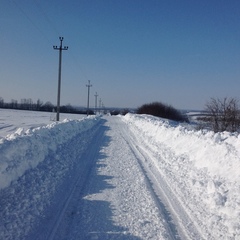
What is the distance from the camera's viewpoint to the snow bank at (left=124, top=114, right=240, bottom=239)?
5.40 metres

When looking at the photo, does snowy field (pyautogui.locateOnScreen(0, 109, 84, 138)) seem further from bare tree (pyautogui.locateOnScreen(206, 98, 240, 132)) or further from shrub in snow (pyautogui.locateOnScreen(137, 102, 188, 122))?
shrub in snow (pyautogui.locateOnScreen(137, 102, 188, 122))

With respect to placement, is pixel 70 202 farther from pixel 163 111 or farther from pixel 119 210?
pixel 163 111

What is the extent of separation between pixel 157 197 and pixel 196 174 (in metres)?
2.44

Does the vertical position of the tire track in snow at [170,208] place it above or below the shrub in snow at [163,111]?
below

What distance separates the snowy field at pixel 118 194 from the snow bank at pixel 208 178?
19 mm

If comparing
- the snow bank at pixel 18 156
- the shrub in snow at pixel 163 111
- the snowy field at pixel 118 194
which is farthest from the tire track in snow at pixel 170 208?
the shrub in snow at pixel 163 111

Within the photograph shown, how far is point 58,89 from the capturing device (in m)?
29.0

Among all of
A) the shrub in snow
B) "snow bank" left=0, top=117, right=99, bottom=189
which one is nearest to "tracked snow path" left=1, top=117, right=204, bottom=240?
"snow bank" left=0, top=117, right=99, bottom=189

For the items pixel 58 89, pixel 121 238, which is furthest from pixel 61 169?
pixel 58 89

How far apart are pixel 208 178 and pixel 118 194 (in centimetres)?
293

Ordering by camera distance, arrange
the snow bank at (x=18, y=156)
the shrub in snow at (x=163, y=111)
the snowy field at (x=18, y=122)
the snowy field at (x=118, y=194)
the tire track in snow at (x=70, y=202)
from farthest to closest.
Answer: the shrub in snow at (x=163, y=111) < the snowy field at (x=18, y=122) < the snow bank at (x=18, y=156) < the snowy field at (x=118, y=194) < the tire track in snow at (x=70, y=202)

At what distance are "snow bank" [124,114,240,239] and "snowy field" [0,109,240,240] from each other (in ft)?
0.06

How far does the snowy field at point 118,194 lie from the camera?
4.86 metres

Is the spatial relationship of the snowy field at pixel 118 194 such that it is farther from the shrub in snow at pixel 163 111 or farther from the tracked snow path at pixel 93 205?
the shrub in snow at pixel 163 111
